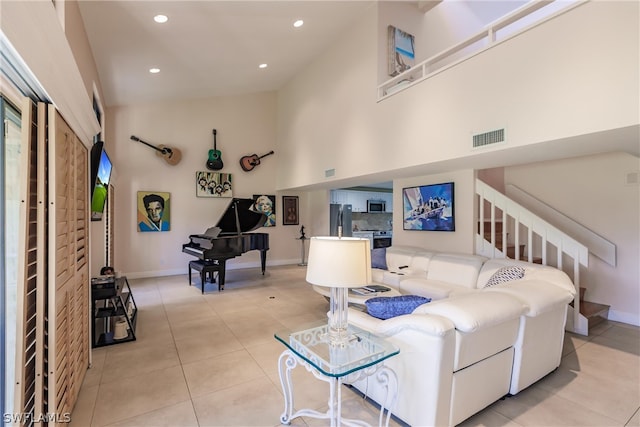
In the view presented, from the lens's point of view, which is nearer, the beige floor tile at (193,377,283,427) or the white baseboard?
the beige floor tile at (193,377,283,427)

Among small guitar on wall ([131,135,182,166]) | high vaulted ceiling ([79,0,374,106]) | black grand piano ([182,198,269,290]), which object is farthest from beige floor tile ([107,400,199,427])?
small guitar on wall ([131,135,182,166])

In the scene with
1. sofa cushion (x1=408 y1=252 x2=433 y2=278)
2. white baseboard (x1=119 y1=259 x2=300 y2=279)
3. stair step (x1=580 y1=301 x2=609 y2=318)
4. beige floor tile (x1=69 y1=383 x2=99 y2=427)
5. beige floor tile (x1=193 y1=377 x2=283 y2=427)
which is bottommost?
beige floor tile (x1=193 y1=377 x2=283 y2=427)

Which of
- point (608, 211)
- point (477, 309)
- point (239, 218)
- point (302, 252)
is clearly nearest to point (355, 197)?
point (302, 252)

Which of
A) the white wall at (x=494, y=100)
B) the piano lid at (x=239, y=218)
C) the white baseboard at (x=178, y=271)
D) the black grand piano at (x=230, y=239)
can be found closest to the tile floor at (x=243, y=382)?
the black grand piano at (x=230, y=239)

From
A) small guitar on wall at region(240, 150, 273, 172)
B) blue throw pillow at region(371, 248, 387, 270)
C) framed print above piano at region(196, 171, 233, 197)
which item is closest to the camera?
blue throw pillow at region(371, 248, 387, 270)

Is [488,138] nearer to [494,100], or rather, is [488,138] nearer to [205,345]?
[494,100]

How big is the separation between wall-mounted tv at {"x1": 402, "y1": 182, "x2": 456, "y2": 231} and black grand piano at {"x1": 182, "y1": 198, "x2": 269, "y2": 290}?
2.82m

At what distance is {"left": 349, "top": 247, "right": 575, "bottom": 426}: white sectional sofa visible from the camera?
1.78m

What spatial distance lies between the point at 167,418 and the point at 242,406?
49cm

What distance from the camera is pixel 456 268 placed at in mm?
4184

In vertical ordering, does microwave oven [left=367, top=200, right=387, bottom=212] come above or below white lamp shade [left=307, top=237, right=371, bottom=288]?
above

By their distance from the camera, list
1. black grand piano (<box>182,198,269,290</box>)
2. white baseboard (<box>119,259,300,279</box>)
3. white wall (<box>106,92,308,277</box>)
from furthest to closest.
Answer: white baseboard (<box>119,259,300,279</box>), white wall (<box>106,92,308,277</box>), black grand piano (<box>182,198,269,290</box>)

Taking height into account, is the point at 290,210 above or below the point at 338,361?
above

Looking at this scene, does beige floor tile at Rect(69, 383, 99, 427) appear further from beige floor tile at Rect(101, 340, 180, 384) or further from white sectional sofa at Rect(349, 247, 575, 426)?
white sectional sofa at Rect(349, 247, 575, 426)
